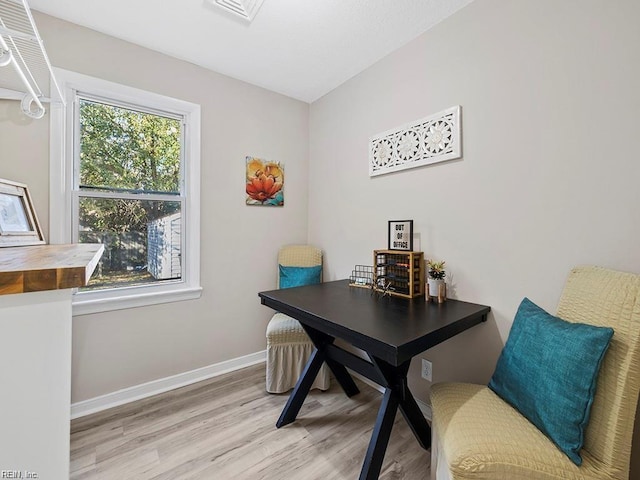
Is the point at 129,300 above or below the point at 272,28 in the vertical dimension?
below

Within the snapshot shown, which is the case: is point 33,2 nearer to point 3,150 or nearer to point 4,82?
point 4,82

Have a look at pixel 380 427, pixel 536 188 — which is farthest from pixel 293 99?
pixel 380 427

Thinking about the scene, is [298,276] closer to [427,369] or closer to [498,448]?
[427,369]

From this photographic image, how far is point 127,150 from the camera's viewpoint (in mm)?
2121

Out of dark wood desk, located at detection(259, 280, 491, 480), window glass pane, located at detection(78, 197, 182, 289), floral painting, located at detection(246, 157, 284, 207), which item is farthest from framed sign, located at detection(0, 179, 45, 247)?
floral painting, located at detection(246, 157, 284, 207)

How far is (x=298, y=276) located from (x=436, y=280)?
1228mm

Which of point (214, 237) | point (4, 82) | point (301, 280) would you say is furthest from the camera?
point (301, 280)

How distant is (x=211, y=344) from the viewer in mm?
2402

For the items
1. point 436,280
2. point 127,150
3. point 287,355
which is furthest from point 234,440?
point 127,150

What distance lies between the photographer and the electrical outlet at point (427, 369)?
187 cm

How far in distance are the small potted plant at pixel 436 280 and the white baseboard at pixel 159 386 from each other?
167cm

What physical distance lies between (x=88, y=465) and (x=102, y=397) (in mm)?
545

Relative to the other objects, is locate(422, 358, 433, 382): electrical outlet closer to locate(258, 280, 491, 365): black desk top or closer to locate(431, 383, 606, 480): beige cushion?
locate(258, 280, 491, 365): black desk top

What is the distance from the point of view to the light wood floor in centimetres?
145
